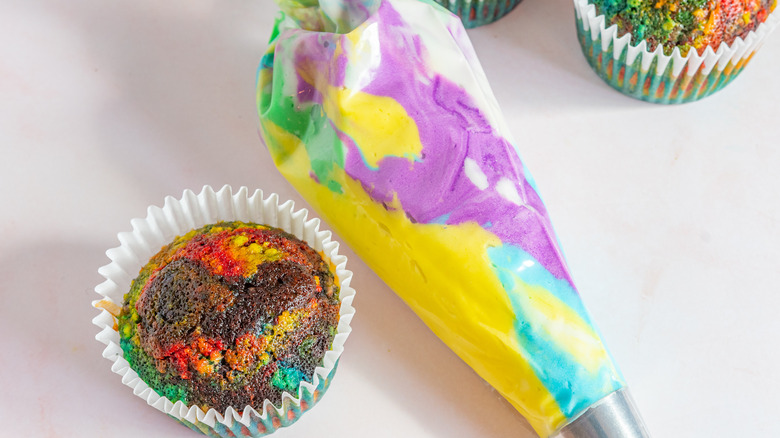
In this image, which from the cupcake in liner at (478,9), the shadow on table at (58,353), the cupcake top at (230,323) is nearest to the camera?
the cupcake top at (230,323)

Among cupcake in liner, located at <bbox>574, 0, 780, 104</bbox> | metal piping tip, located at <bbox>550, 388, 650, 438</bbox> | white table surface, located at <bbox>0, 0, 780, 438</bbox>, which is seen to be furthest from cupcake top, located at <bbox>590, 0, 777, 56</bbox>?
metal piping tip, located at <bbox>550, 388, 650, 438</bbox>

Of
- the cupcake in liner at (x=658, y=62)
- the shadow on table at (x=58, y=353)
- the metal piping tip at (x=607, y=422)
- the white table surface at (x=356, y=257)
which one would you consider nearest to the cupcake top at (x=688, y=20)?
the cupcake in liner at (x=658, y=62)

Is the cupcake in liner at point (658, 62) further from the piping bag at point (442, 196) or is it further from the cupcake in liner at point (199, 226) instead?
the cupcake in liner at point (199, 226)

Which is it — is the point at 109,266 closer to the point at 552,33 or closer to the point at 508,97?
the point at 508,97

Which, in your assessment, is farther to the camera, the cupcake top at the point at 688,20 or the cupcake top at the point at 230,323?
the cupcake top at the point at 688,20

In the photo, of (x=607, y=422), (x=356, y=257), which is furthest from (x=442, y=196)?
(x=607, y=422)

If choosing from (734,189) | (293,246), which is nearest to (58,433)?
(293,246)
